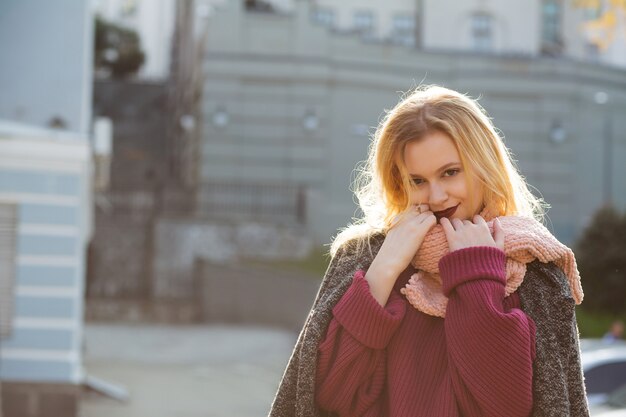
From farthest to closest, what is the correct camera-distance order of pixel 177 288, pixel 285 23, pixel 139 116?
1. pixel 139 116
2. pixel 285 23
3. pixel 177 288

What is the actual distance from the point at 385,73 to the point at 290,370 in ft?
114

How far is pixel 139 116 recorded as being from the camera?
166 feet

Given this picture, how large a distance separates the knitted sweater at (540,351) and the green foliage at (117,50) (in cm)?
5326

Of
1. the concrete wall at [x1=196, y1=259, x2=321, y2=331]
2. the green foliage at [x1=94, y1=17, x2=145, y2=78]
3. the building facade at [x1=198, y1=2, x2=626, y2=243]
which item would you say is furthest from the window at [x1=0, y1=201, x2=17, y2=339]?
the green foliage at [x1=94, y1=17, x2=145, y2=78]

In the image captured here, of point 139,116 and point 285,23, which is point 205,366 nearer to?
point 285,23

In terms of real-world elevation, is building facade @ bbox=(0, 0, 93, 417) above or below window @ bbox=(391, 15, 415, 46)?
below

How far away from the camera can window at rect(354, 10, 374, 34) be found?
143ft

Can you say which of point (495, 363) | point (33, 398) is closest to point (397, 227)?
point (495, 363)

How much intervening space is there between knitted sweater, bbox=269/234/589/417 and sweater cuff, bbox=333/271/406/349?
8 cm

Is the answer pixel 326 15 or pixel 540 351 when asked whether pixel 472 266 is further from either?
pixel 326 15

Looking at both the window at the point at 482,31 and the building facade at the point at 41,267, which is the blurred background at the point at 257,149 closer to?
the window at the point at 482,31

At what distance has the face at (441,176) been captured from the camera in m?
3.04

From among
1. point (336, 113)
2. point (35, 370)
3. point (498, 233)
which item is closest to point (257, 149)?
point (336, 113)

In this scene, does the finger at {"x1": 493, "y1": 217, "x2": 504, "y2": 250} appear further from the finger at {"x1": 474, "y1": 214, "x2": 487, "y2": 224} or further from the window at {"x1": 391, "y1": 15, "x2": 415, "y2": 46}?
the window at {"x1": 391, "y1": 15, "x2": 415, "y2": 46}
